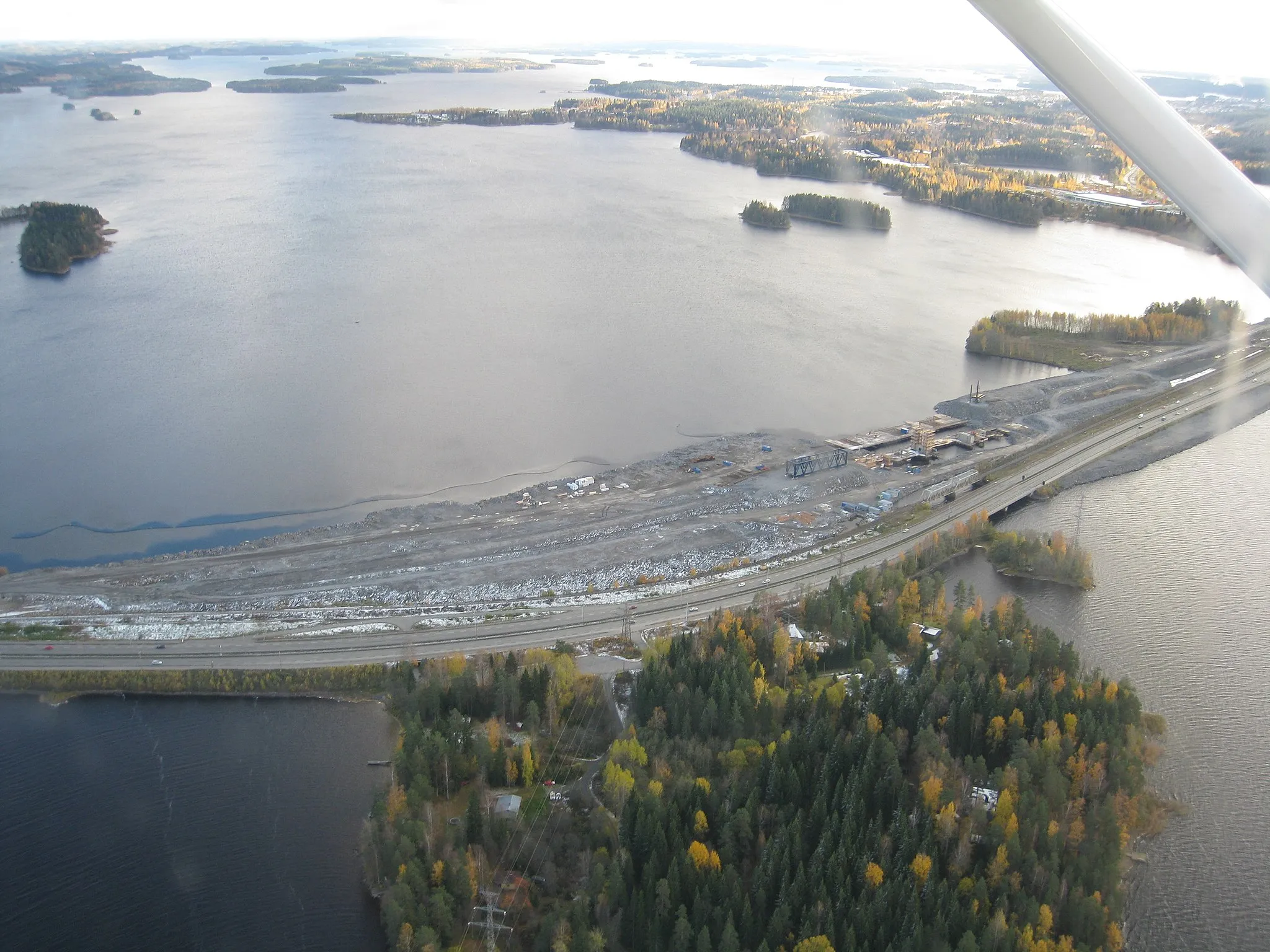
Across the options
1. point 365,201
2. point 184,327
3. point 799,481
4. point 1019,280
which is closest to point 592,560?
point 799,481

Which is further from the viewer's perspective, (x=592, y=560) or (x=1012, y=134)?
(x=1012, y=134)

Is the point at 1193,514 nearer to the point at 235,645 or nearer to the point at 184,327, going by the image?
the point at 235,645

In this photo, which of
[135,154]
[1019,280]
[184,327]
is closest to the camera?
[184,327]

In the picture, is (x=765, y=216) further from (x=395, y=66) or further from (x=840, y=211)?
(x=395, y=66)

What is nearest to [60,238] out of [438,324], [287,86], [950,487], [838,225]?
[438,324]

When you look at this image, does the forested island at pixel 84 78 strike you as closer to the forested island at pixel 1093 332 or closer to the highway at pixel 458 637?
the forested island at pixel 1093 332

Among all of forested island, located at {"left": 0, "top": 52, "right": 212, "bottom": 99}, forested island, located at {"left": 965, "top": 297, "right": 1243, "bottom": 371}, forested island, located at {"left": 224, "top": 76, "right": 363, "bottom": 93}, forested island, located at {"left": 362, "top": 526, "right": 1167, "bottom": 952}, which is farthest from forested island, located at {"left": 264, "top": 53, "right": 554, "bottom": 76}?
forested island, located at {"left": 362, "top": 526, "right": 1167, "bottom": 952}

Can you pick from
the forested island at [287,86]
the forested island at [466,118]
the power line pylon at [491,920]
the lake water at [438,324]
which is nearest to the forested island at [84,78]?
the forested island at [287,86]
